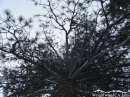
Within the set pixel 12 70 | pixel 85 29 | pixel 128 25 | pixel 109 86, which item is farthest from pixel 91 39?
pixel 12 70

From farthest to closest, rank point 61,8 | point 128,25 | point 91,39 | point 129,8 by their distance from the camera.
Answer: point 91,39, point 61,8, point 128,25, point 129,8

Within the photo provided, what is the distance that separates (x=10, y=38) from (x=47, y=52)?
1393 millimetres

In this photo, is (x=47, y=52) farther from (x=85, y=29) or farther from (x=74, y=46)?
(x=85, y=29)

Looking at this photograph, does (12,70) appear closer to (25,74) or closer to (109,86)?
(25,74)

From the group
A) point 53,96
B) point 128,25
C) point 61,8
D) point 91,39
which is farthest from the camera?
point 91,39

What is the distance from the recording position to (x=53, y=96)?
3.79 m

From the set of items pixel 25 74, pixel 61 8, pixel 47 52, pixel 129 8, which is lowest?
pixel 25 74

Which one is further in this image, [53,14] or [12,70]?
[12,70]

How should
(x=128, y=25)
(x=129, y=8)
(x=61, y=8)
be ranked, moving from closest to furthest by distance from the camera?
(x=129, y=8) → (x=128, y=25) → (x=61, y=8)

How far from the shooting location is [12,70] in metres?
5.63

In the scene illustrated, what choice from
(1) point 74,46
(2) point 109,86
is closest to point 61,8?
(1) point 74,46

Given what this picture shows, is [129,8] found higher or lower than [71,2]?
lower

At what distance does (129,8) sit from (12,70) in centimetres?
424

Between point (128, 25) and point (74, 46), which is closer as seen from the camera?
point (128, 25)
